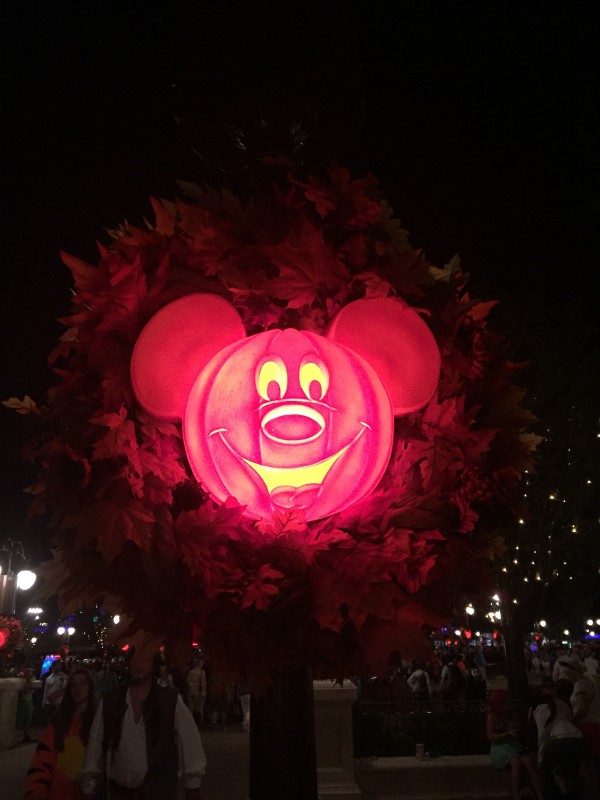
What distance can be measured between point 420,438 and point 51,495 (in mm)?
949

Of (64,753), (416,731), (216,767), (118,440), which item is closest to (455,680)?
(416,731)

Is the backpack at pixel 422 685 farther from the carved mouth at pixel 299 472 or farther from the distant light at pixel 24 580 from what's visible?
the carved mouth at pixel 299 472

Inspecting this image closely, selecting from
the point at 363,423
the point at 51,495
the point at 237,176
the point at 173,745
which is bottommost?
the point at 173,745

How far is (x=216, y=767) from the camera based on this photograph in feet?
33.8

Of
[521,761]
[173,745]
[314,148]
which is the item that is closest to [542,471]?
[521,761]

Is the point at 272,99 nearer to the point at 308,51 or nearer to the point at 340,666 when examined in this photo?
the point at 308,51

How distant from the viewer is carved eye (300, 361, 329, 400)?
1.63 meters

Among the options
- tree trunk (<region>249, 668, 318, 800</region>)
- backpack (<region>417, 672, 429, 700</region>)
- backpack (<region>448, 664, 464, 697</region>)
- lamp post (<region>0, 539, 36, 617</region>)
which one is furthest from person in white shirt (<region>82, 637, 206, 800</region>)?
lamp post (<region>0, 539, 36, 617</region>)

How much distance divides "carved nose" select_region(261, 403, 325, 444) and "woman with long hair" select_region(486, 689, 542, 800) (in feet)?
24.4

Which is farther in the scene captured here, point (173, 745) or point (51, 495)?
point (173, 745)

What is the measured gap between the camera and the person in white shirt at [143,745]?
3594 millimetres

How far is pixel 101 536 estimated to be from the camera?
4.97ft

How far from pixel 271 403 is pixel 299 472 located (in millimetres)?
190

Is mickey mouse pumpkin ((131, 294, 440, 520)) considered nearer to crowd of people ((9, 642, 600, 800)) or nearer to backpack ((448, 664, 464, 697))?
crowd of people ((9, 642, 600, 800))
